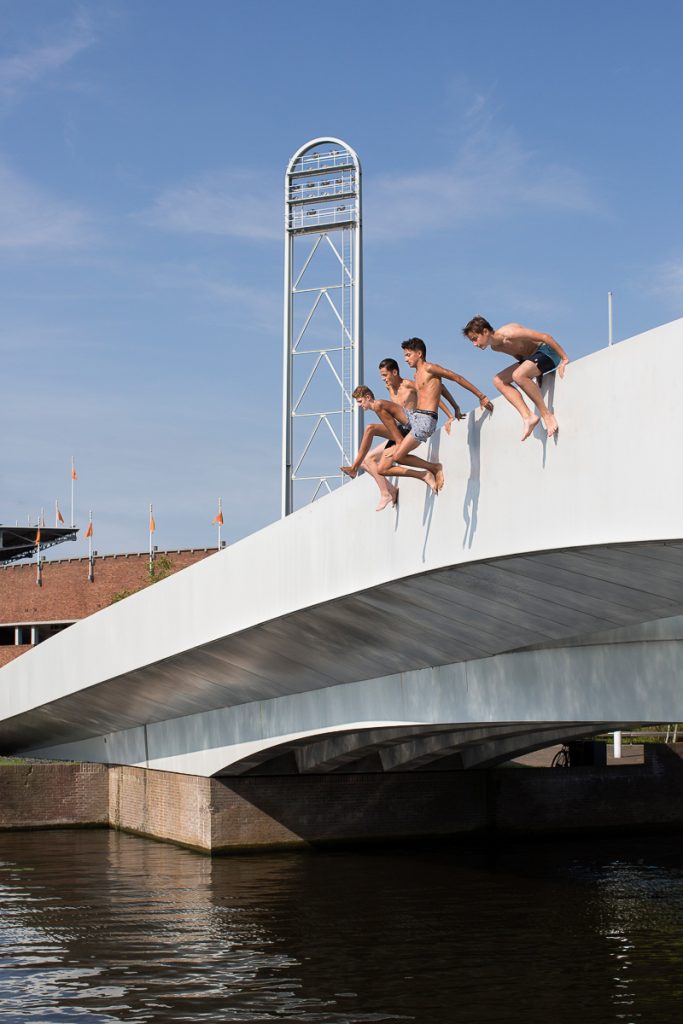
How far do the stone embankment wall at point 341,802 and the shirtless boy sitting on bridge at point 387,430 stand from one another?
42.8 feet

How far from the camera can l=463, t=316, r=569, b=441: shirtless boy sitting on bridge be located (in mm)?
10289

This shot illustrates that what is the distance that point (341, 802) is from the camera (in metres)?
25.8

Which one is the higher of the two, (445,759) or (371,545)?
(371,545)

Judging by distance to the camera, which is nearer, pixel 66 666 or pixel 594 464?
pixel 594 464

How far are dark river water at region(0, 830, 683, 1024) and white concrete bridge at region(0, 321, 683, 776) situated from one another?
2.37m

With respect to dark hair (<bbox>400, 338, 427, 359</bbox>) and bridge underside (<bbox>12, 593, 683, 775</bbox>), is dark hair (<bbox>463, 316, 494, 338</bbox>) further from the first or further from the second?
bridge underside (<bbox>12, 593, 683, 775</bbox>)

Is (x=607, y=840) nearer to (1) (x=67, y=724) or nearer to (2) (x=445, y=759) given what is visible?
(2) (x=445, y=759)

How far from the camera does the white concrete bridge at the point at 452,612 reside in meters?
9.81

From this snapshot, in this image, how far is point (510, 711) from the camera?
1515 centimetres

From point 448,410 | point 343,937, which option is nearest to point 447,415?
point 448,410

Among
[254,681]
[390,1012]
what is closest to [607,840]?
[254,681]

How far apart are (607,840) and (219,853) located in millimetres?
8605

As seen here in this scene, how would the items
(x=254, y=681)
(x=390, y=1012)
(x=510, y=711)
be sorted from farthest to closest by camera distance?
(x=254, y=681), (x=510, y=711), (x=390, y=1012)

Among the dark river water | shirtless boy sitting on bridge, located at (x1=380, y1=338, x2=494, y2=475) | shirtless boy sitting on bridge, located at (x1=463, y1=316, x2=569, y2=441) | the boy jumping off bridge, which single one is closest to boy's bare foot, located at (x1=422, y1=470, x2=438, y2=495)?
the boy jumping off bridge
